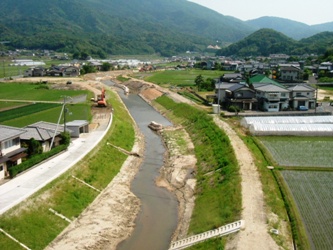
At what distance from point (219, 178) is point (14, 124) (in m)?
19.2

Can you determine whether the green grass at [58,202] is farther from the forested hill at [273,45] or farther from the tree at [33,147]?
the forested hill at [273,45]

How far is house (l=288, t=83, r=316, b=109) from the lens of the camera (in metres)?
39.9

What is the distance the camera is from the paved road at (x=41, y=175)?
1639 cm

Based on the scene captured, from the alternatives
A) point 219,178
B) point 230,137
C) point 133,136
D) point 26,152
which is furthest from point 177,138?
point 26,152

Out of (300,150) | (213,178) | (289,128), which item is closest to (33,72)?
(289,128)

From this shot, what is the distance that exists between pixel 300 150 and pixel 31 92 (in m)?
40.7

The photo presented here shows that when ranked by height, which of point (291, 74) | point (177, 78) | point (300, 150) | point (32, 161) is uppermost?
point (291, 74)

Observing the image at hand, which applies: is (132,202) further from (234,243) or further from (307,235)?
(307,235)

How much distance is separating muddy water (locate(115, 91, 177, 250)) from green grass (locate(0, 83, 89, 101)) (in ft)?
74.2

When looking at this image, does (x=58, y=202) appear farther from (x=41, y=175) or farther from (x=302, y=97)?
(x=302, y=97)

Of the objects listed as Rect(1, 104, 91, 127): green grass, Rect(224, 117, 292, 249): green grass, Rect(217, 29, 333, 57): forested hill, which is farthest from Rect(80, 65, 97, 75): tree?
Rect(217, 29, 333, 57): forested hill

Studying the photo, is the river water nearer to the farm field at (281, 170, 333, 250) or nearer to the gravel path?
the gravel path

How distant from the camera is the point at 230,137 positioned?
2752 cm

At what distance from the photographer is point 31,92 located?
53.7 meters
